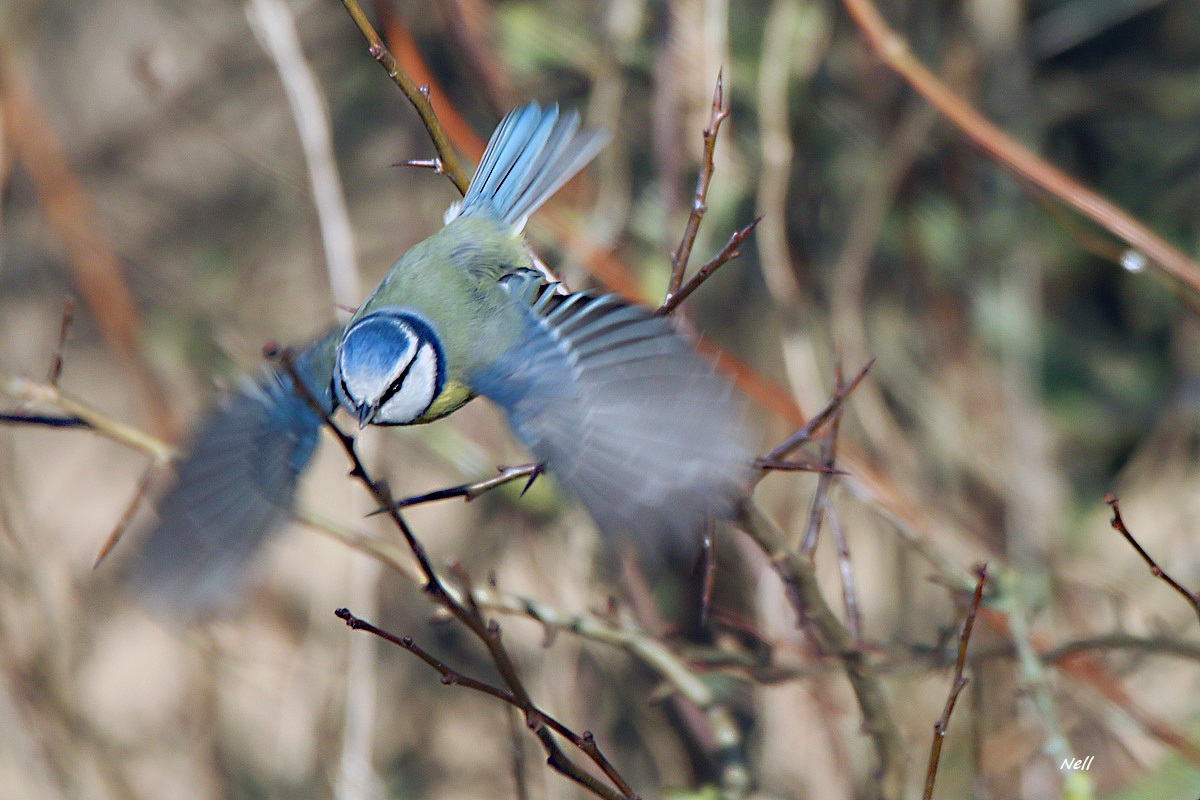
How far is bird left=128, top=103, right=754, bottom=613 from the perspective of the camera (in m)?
1.13

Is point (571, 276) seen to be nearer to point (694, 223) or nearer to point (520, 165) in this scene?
point (520, 165)

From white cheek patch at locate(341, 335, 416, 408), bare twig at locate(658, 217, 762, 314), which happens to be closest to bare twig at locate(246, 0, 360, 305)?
white cheek patch at locate(341, 335, 416, 408)

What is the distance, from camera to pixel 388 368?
1.46 m

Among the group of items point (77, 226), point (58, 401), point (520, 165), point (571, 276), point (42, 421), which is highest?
point (77, 226)

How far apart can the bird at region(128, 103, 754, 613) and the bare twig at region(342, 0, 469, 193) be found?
0.74 feet

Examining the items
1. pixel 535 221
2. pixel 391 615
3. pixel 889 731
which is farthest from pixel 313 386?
pixel 391 615

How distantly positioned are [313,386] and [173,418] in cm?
133

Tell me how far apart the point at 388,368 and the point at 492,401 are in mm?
151

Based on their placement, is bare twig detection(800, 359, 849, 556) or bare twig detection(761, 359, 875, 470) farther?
bare twig detection(800, 359, 849, 556)

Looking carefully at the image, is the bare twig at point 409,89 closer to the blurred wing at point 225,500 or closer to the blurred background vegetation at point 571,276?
the blurred wing at point 225,500

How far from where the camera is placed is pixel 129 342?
2.68 meters

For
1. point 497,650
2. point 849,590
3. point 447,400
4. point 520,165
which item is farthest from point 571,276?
point 497,650

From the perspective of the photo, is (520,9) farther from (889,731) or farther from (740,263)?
(889,731)

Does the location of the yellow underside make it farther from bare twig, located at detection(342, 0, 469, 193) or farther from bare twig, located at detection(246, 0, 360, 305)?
bare twig, located at detection(246, 0, 360, 305)
